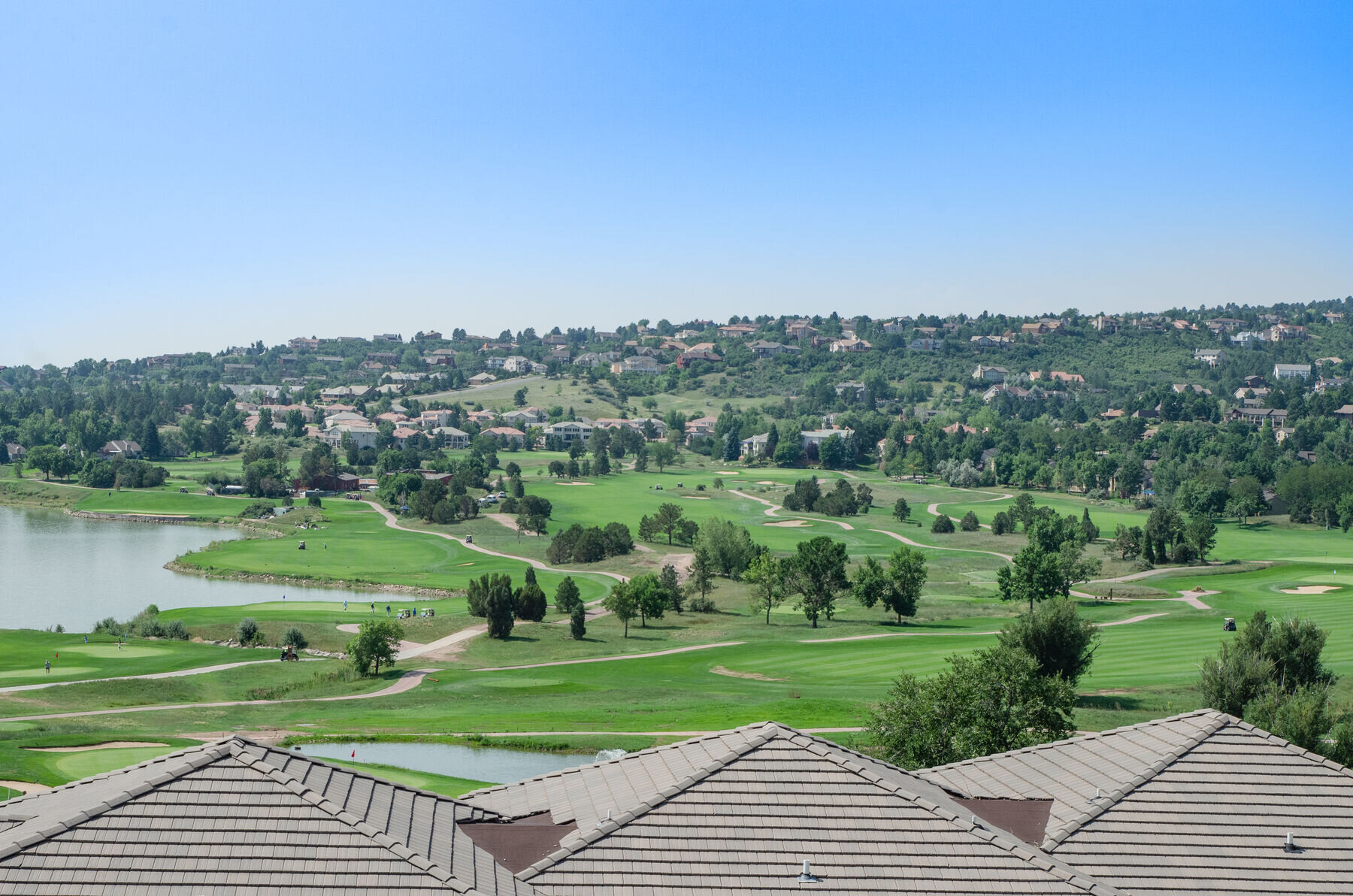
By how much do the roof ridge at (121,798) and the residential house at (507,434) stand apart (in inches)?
6260

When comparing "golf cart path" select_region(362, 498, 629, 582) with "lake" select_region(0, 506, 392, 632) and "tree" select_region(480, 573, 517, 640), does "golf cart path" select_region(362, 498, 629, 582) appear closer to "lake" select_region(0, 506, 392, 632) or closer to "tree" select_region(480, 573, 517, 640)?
"lake" select_region(0, 506, 392, 632)

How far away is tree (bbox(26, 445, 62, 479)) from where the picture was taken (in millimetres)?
138500

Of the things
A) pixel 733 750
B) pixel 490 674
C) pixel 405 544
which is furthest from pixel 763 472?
pixel 733 750

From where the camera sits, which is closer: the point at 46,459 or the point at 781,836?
the point at 781,836

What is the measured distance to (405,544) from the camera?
328ft

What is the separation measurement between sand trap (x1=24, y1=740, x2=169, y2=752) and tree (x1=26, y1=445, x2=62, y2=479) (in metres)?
116

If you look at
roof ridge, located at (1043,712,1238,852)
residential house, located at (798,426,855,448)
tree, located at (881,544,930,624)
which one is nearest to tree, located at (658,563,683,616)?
tree, located at (881,544,930,624)

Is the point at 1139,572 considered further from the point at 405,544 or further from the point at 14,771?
the point at 14,771

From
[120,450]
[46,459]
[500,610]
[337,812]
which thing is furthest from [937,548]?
[120,450]

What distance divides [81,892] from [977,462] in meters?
149

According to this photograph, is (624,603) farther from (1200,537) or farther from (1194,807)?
(1194,807)

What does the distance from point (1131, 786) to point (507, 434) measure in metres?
167

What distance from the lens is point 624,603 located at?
205 feet

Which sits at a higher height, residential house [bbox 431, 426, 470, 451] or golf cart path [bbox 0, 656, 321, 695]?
residential house [bbox 431, 426, 470, 451]
